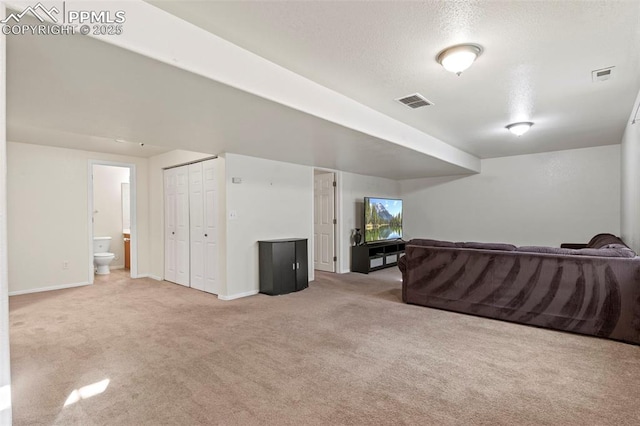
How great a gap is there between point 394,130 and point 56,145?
525cm

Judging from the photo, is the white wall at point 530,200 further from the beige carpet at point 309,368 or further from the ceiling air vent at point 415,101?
the ceiling air vent at point 415,101

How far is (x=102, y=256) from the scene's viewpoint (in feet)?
20.4

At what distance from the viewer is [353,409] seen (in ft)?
6.30

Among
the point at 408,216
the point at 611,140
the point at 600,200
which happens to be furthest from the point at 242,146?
the point at 600,200

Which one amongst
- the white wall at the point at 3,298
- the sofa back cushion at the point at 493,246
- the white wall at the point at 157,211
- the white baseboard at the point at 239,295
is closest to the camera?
the white wall at the point at 3,298

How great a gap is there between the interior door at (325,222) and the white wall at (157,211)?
2860 mm

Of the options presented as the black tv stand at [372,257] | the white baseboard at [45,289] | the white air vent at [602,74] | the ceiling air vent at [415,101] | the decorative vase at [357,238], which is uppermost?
the white air vent at [602,74]

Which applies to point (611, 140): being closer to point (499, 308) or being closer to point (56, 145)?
point (499, 308)

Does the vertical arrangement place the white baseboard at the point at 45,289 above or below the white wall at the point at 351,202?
below

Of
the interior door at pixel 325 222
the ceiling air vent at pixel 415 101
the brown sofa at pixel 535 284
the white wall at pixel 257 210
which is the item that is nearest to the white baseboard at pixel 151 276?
the white wall at pixel 257 210

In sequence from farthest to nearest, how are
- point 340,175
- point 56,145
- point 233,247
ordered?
point 340,175
point 56,145
point 233,247

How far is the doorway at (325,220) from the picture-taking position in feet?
21.3

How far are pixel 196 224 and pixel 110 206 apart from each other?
341 cm

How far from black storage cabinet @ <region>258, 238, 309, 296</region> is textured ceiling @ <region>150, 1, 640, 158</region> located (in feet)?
7.92
